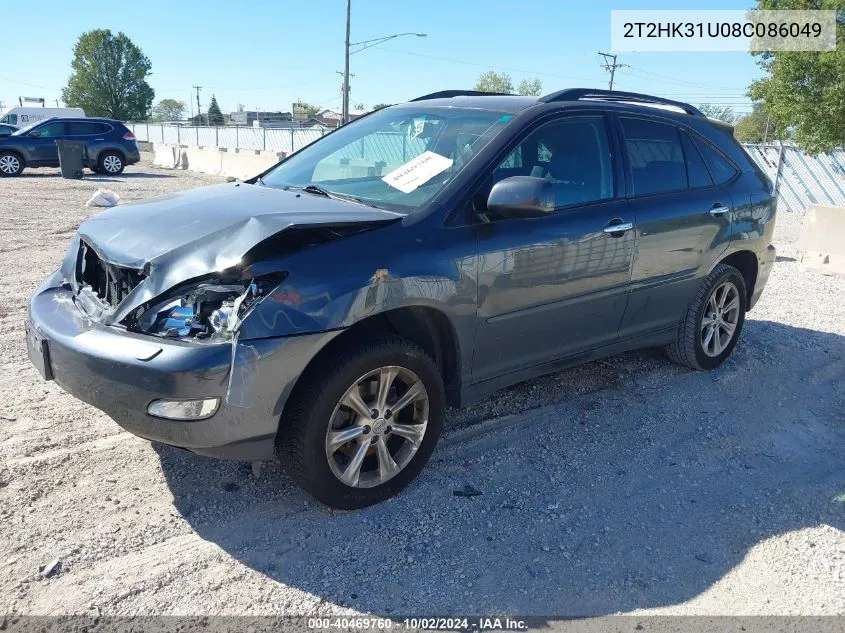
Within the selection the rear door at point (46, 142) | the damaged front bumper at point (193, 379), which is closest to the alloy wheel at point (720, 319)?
the damaged front bumper at point (193, 379)

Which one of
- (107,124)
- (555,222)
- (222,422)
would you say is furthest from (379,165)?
(107,124)

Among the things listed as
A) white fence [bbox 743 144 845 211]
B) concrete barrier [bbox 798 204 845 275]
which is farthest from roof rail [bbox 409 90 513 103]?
white fence [bbox 743 144 845 211]

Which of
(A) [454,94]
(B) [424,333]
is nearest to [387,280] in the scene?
(B) [424,333]

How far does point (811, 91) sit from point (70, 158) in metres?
20.7

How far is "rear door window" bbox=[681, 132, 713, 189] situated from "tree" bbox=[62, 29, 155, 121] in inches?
3579

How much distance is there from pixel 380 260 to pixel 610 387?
2.48 meters

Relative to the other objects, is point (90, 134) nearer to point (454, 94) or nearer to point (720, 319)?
point (454, 94)

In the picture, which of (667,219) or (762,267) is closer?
(667,219)

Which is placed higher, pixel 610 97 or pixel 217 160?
pixel 610 97

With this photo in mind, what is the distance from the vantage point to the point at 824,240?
30.4 ft

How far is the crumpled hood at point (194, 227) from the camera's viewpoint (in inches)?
112

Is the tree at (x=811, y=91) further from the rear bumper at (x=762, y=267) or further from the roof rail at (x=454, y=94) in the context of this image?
the roof rail at (x=454, y=94)

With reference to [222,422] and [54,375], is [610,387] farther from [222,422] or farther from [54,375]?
[54,375]

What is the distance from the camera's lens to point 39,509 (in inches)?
122
